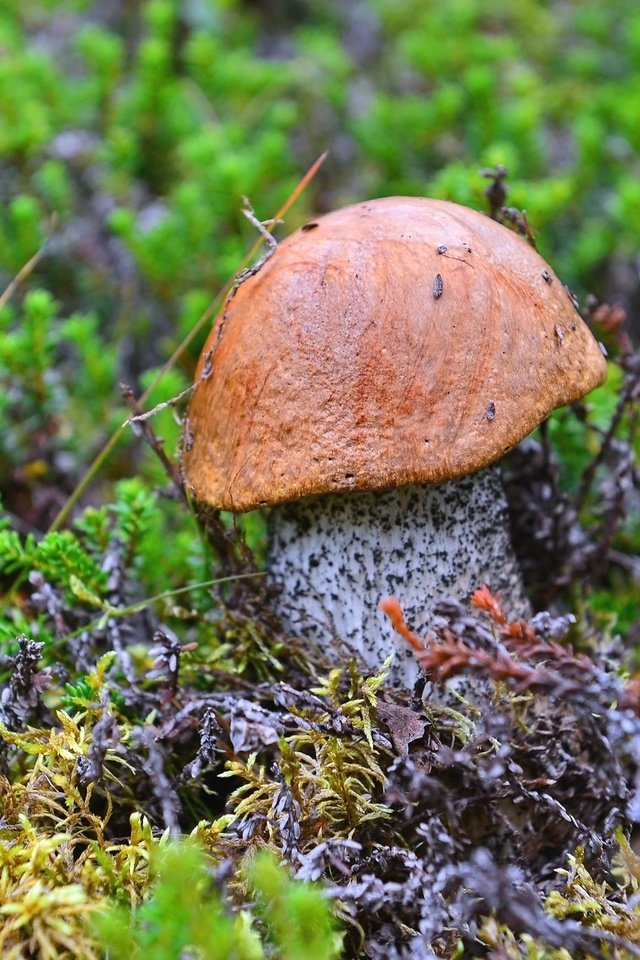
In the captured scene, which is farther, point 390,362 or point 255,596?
point 255,596

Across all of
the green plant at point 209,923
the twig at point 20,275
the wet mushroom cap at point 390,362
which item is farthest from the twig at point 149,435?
the green plant at point 209,923

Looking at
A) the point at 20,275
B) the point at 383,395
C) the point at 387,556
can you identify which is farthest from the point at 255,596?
the point at 20,275

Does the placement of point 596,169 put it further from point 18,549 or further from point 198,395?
point 18,549

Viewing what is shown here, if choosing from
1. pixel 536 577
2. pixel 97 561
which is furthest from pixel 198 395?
pixel 536 577

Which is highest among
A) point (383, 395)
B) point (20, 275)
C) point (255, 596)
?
point (20, 275)

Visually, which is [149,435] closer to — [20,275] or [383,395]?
[383,395]

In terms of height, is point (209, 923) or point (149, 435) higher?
point (149, 435)

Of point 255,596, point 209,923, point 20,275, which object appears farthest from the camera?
point 20,275
